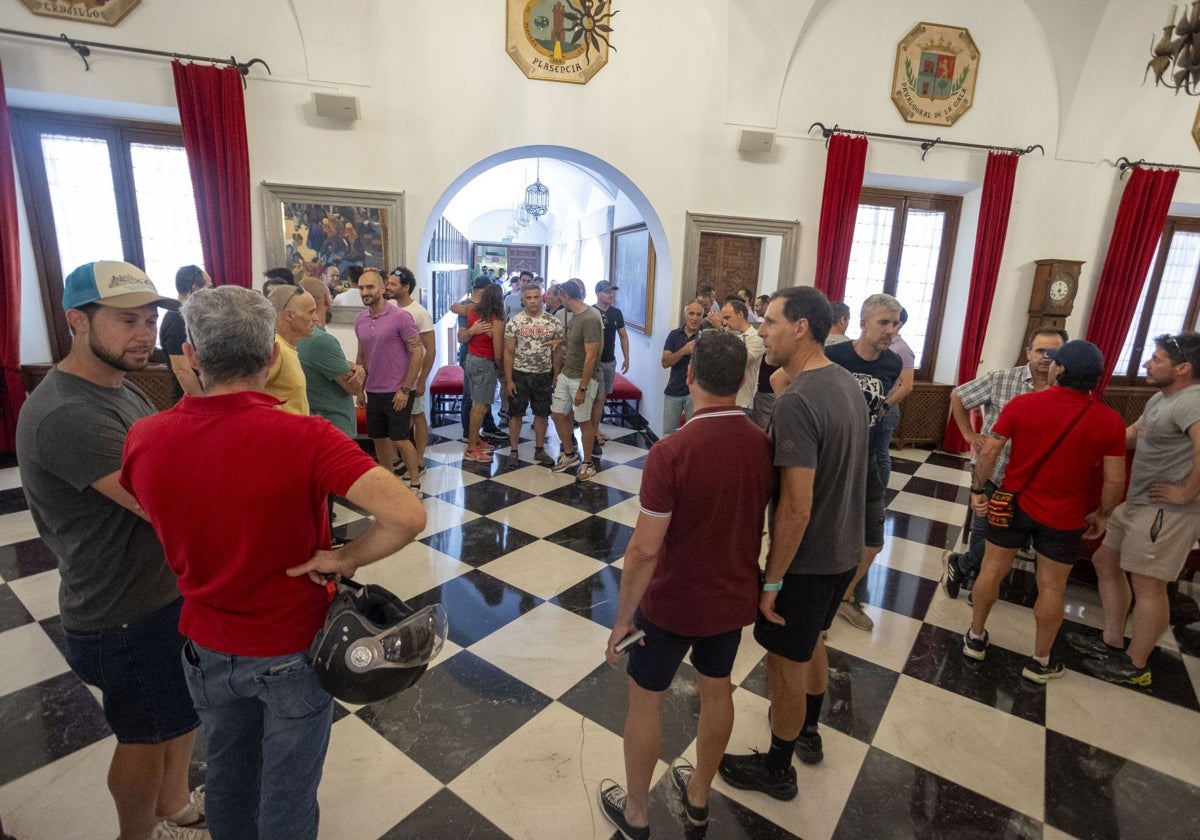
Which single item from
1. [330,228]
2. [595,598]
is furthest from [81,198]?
[595,598]

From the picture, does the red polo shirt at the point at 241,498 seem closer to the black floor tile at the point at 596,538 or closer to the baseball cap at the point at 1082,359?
the black floor tile at the point at 596,538

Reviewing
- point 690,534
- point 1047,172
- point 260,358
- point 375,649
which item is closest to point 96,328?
point 260,358

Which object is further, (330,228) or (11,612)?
(330,228)

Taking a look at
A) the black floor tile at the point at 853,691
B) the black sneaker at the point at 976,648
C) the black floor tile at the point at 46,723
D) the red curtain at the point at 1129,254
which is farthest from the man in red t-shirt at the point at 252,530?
the red curtain at the point at 1129,254

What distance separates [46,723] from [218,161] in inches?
154

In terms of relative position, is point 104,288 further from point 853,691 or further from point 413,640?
point 853,691

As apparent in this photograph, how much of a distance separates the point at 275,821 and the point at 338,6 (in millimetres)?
5248

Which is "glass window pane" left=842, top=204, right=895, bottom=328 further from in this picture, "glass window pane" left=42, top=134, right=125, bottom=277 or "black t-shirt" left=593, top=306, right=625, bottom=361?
"glass window pane" left=42, top=134, right=125, bottom=277

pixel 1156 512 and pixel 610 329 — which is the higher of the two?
pixel 610 329

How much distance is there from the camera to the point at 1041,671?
7.62 ft

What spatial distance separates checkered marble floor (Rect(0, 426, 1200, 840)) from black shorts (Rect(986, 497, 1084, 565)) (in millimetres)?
577

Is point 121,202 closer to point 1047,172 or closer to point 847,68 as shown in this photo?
point 847,68

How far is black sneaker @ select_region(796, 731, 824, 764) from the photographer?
1.87 m

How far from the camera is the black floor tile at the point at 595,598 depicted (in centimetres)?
267
